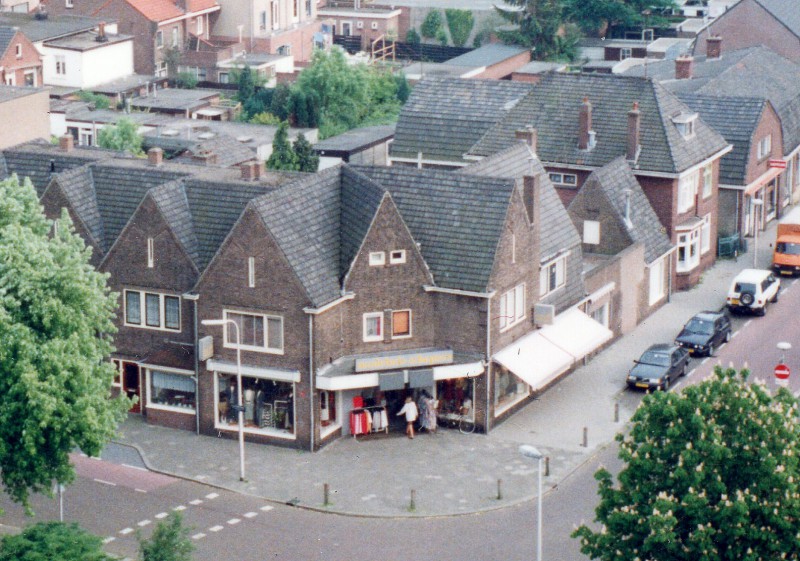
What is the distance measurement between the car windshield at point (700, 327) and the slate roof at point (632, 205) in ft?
17.0

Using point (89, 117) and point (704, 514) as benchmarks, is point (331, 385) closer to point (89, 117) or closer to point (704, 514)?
point (704, 514)

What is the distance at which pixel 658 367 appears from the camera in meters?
70.6

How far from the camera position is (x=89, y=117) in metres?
107

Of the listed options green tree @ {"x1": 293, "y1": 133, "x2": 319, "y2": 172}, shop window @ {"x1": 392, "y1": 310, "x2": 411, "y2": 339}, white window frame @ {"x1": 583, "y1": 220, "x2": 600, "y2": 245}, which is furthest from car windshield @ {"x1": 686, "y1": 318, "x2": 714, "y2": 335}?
green tree @ {"x1": 293, "y1": 133, "x2": 319, "y2": 172}

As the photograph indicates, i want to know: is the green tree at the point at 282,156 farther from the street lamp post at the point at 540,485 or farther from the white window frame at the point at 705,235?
the street lamp post at the point at 540,485

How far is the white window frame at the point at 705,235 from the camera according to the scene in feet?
284

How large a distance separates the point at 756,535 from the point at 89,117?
227ft

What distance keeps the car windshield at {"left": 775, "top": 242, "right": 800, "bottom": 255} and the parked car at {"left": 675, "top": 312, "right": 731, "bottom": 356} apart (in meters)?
11.2

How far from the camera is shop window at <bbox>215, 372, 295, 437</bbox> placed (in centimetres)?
6425

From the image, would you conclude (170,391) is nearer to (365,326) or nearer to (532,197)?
(365,326)

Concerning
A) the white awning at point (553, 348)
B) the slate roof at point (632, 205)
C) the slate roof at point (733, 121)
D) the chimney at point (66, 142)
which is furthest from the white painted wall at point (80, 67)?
the white awning at point (553, 348)

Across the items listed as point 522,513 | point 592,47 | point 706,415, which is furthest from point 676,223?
point 592,47

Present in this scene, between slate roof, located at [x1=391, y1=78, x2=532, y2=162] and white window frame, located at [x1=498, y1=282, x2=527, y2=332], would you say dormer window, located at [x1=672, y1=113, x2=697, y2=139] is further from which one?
white window frame, located at [x1=498, y1=282, x2=527, y2=332]

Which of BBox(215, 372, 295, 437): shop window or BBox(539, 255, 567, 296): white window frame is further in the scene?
BBox(539, 255, 567, 296): white window frame
